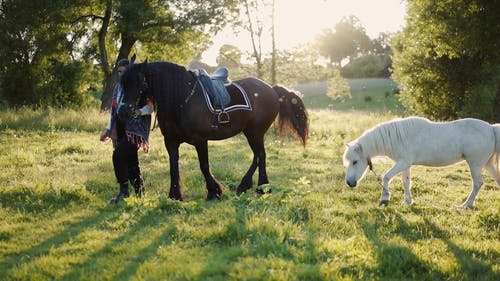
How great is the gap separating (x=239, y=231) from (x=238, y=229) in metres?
0.04

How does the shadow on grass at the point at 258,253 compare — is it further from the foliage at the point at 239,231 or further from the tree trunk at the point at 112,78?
the tree trunk at the point at 112,78

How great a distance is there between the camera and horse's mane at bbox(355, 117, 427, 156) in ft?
22.9

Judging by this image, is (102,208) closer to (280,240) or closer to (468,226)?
(280,240)

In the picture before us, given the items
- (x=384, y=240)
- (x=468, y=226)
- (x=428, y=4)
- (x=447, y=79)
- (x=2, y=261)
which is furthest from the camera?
(x=447, y=79)

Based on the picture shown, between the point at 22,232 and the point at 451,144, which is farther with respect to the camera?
the point at 451,144

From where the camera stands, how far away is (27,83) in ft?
82.4

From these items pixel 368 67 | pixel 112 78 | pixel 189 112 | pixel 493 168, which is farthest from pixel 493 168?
pixel 368 67

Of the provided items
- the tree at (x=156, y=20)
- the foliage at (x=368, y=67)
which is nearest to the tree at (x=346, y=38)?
the foliage at (x=368, y=67)

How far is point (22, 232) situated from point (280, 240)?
136 inches

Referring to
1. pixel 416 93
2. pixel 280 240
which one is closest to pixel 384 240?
pixel 280 240

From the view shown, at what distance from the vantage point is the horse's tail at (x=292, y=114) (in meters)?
9.02

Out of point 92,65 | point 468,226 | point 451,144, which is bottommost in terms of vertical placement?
point 468,226

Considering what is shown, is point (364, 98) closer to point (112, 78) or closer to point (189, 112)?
point (112, 78)

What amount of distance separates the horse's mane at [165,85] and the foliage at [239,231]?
150 centimetres
